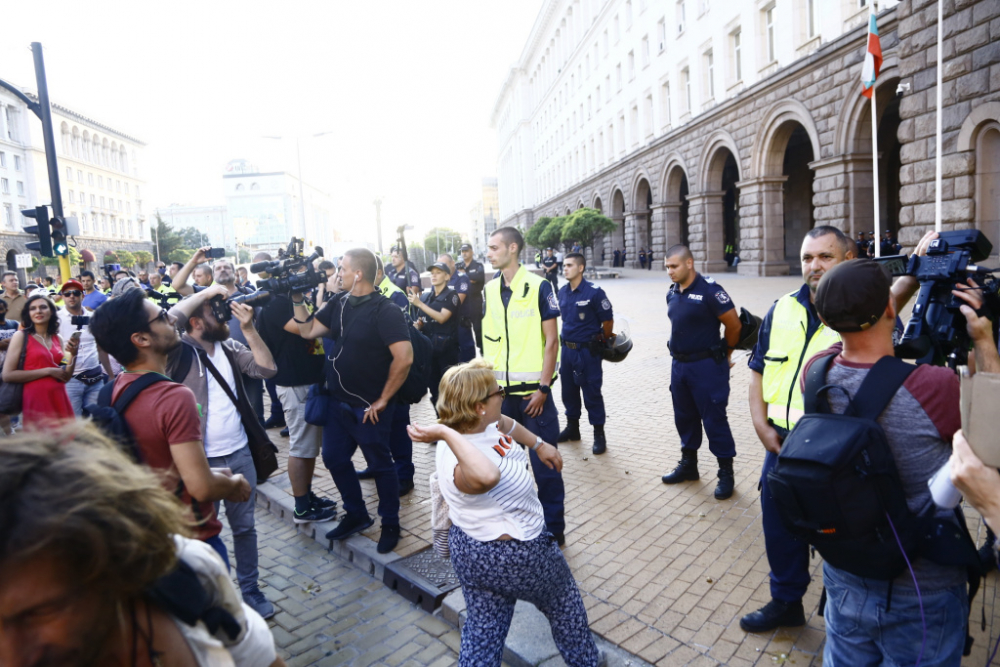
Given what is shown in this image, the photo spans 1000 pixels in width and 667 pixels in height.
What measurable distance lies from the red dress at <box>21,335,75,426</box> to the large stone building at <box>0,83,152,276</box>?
57.5m

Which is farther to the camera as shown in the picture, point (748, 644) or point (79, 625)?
point (748, 644)

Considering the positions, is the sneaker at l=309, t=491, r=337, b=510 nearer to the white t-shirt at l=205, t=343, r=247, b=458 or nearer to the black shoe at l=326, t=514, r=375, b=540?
the black shoe at l=326, t=514, r=375, b=540

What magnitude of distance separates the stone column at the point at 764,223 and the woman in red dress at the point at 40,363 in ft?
76.3

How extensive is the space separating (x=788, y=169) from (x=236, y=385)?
123ft

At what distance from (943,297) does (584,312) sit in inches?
160

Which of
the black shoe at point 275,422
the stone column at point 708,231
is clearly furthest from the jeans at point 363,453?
the stone column at point 708,231

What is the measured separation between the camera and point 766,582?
3.77 metres

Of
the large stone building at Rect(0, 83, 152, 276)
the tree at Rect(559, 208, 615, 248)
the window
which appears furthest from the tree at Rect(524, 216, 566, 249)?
the large stone building at Rect(0, 83, 152, 276)

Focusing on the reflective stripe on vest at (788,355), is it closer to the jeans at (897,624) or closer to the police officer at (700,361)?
the jeans at (897,624)

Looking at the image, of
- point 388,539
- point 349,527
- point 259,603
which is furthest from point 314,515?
point 259,603

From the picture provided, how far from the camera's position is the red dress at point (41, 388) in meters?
5.91

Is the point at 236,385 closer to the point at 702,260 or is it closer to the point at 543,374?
the point at 543,374

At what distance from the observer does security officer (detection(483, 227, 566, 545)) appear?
462cm

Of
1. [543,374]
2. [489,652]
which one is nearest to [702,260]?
[543,374]
